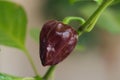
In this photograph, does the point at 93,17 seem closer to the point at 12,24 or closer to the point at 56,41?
the point at 56,41

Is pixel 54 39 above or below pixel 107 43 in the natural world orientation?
above

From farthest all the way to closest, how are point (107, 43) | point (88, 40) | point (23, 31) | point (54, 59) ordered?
point (107, 43), point (88, 40), point (23, 31), point (54, 59)

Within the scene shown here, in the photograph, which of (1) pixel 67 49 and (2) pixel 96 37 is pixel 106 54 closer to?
(2) pixel 96 37

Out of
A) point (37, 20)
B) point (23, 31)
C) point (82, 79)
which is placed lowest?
point (82, 79)

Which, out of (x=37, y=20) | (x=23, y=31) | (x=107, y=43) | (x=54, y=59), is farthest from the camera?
(x=107, y=43)

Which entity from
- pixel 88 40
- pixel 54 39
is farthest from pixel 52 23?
pixel 88 40

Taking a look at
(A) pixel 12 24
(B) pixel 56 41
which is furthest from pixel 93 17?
(A) pixel 12 24

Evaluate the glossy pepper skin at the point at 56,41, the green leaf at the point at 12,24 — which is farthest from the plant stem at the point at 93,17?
the green leaf at the point at 12,24

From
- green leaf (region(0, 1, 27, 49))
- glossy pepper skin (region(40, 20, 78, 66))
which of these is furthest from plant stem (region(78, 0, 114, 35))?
green leaf (region(0, 1, 27, 49))
